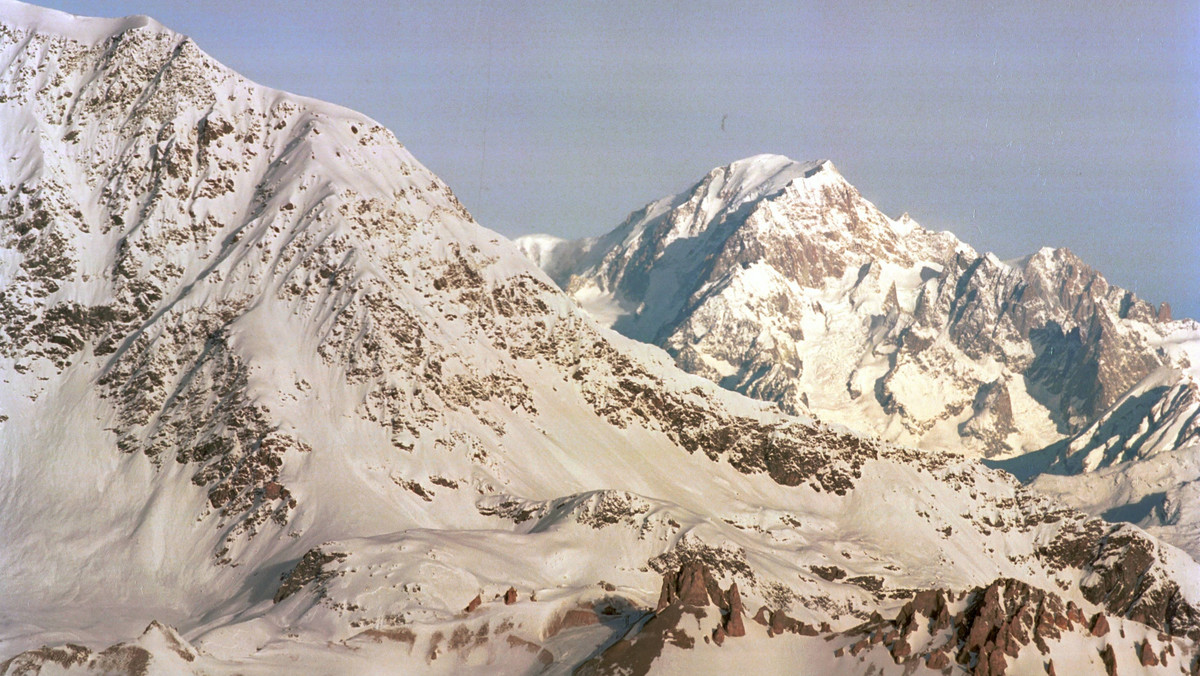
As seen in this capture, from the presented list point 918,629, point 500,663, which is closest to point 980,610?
point 918,629

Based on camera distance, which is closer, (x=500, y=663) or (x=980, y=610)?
(x=980, y=610)

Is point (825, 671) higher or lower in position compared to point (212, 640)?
higher

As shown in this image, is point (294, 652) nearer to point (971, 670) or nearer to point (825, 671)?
point (825, 671)

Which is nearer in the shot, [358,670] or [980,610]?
[980,610]

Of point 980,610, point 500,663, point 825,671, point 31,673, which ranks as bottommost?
point 31,673

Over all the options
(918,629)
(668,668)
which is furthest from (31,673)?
(918,629)

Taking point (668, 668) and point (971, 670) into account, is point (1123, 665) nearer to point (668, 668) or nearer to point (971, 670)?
point (971, 670)

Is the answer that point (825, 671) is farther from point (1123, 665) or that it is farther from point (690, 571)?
point (1123, 665)

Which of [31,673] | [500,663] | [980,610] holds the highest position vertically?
[980,610]

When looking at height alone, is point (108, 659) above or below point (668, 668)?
below
